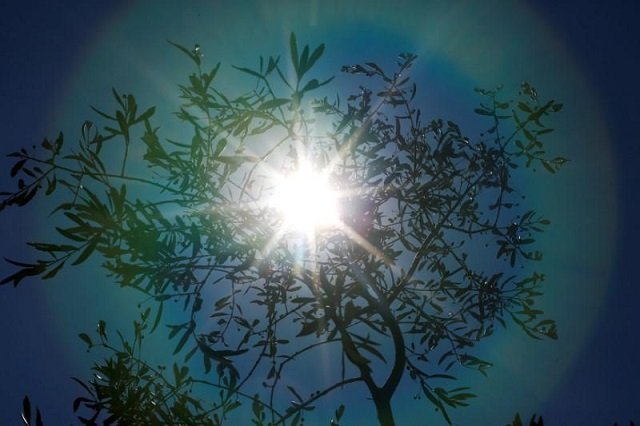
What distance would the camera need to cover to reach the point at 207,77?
144 inches

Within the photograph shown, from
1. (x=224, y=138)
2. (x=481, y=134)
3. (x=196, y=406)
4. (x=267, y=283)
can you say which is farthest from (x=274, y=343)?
(x=481, y=134)

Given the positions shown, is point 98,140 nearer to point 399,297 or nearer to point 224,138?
point 224,138

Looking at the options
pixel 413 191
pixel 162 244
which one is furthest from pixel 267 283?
pixel 413 191

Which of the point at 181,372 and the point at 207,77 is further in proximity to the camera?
the point at 181,372

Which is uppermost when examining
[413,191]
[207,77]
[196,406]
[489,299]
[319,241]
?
[207,77]

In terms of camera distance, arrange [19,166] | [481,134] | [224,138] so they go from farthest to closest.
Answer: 1. [481,134]
2. [224,138]
3. [19,166]

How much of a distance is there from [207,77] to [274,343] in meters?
1.95

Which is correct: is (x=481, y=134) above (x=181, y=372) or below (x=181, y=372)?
above

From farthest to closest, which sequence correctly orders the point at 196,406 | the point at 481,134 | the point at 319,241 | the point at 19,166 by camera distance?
the point at 481,134, the point at 319,241, the point at 196,406, the point at 19,166

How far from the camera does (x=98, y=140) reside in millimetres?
3434

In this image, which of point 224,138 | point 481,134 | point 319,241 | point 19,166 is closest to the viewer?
point 19,166

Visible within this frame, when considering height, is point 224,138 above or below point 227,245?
above

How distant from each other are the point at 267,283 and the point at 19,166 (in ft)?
5.97

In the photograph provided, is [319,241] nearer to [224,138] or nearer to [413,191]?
[413,191]
